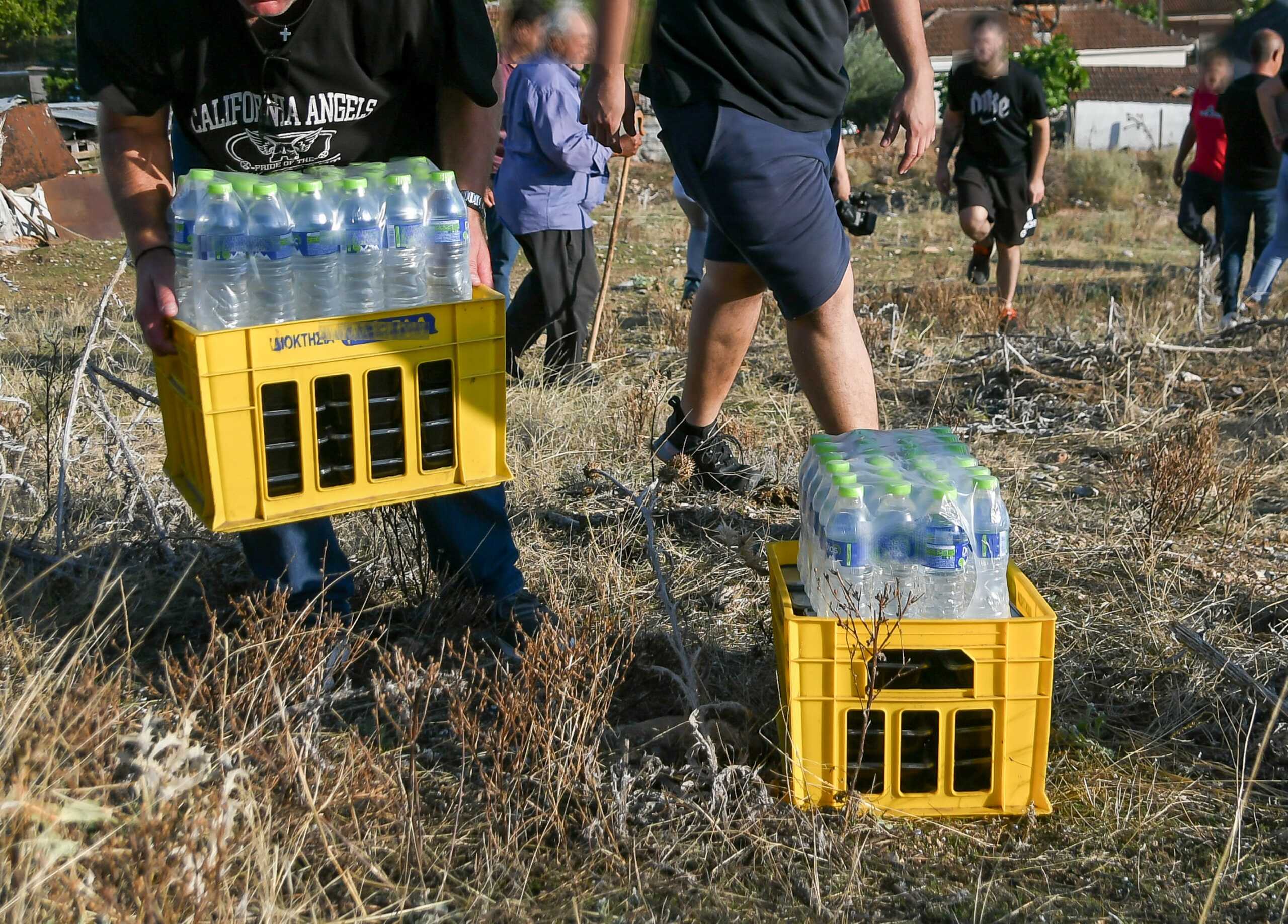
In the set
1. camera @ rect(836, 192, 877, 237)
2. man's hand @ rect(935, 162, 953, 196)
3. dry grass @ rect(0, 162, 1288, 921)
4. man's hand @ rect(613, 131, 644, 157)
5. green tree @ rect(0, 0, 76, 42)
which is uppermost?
green tree @ rect(0, 0, 76, 42)

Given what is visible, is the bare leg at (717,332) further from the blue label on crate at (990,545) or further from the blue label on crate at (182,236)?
the blue label on crate at (182,236)

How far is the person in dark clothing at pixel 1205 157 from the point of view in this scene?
8.92 meters

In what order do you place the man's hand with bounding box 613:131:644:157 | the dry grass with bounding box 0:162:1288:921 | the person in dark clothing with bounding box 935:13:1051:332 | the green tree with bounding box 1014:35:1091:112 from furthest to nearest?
1. the green tree with bounding box 1014:35:1091:112
2. the person in dark clothing with bounding box 935:13:1051:332
3. the man's hand with bounding box 613:131:644:157
4. the dry grass with bounding box 0:162:1288:921

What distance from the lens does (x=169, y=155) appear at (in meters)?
2.79

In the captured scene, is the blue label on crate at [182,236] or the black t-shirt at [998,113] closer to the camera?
the blue label on crate at [182,236]

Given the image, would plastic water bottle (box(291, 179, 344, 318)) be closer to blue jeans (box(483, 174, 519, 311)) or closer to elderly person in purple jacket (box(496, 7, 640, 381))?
elderly person in purple jacket (box(496, 7, 640, 381))

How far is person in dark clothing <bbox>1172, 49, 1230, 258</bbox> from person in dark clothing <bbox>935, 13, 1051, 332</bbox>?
70.0 inches

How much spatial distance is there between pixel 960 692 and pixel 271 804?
1251 millimetres

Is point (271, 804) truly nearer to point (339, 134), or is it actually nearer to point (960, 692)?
point (960, 692)

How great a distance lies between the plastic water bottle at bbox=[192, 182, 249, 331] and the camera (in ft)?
7.99

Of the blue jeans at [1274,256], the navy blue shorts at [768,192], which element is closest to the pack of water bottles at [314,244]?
the navy blue shorts at [768,192]

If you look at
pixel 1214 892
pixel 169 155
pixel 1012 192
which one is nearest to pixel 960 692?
pixel 1214 892

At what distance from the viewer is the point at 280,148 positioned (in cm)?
272

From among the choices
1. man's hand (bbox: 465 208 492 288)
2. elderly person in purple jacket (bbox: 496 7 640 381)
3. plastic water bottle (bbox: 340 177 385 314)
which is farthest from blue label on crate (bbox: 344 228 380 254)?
elderly person in purple jacket (bbox: 496 7 640 381)
